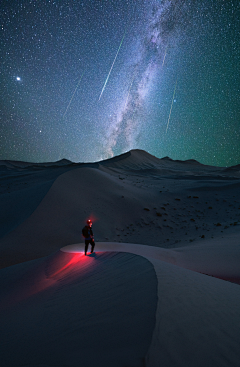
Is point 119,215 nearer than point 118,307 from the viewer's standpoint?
No

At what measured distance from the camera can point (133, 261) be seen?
14.1 ft

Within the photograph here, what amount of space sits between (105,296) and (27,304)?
227 centimetres

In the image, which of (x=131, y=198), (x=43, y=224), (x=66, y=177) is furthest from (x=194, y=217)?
(x=66, y=177)

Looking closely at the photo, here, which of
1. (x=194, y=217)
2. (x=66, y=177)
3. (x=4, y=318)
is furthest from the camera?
(x=66, y=177)

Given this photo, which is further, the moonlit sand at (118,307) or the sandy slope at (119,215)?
the sandy slope at (119,215)

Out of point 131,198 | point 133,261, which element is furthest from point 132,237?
point 133,261

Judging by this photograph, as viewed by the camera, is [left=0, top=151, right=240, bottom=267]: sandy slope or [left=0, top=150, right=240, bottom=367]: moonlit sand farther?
[left=0, top=151, right=240, bottom=267]: sandy slope

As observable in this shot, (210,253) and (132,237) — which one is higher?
(210,253)

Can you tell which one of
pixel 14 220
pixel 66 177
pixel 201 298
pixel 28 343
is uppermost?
pixel 66 177

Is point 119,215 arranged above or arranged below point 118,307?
below

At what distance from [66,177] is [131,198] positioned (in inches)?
286

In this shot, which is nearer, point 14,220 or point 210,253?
point 210,253

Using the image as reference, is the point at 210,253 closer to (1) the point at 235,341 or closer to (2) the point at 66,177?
(1) the point at 235,341

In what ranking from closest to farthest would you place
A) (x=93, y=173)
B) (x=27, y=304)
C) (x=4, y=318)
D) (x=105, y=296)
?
1. (x=105, y=296)
2. (x=4, y=318)
3. (x=27, y=304)
4. (x=93, y=173)
